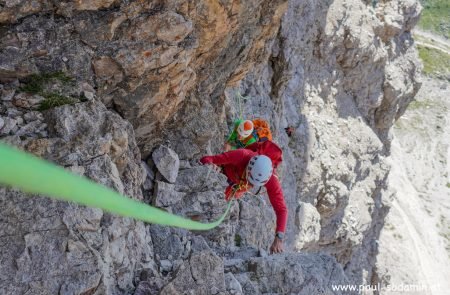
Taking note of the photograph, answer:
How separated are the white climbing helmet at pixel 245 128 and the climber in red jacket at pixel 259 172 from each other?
0.82m

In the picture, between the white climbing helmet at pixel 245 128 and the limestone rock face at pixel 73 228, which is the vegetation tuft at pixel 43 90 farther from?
the white climbing helmet at pixel 245 128

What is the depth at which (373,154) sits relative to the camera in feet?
72.7

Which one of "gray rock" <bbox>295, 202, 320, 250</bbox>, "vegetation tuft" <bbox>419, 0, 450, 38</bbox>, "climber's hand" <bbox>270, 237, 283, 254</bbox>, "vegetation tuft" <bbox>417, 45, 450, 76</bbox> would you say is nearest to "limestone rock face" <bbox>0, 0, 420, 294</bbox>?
"climber's hand" <bbox>270, 237, 283, 254</bbox>

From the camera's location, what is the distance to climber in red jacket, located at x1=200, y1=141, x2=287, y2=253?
721 centimetres

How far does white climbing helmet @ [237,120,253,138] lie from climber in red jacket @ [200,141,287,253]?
0.82m

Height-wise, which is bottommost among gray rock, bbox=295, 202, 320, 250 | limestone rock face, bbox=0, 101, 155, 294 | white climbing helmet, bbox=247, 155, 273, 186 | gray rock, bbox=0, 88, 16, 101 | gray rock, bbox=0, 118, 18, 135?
gray rock, bbox=295, 202, 320, 250

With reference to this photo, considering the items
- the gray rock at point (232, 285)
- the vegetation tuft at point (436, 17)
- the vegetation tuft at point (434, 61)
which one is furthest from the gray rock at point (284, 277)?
the vegetation tuft at point (436, 17)

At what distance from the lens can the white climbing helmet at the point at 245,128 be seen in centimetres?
895

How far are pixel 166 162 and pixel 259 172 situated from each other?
150 cm

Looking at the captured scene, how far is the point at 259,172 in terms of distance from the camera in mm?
7172

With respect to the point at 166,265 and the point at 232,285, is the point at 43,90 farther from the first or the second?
the point at 232,285

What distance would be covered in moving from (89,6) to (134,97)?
139 centimetres

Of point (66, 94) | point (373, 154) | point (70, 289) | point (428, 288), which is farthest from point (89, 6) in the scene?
point (428, 288)

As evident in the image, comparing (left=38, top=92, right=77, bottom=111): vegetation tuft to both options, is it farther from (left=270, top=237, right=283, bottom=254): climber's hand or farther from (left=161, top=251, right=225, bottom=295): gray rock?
(left=270, top=237, right=283, bottom=254): climber's hand
